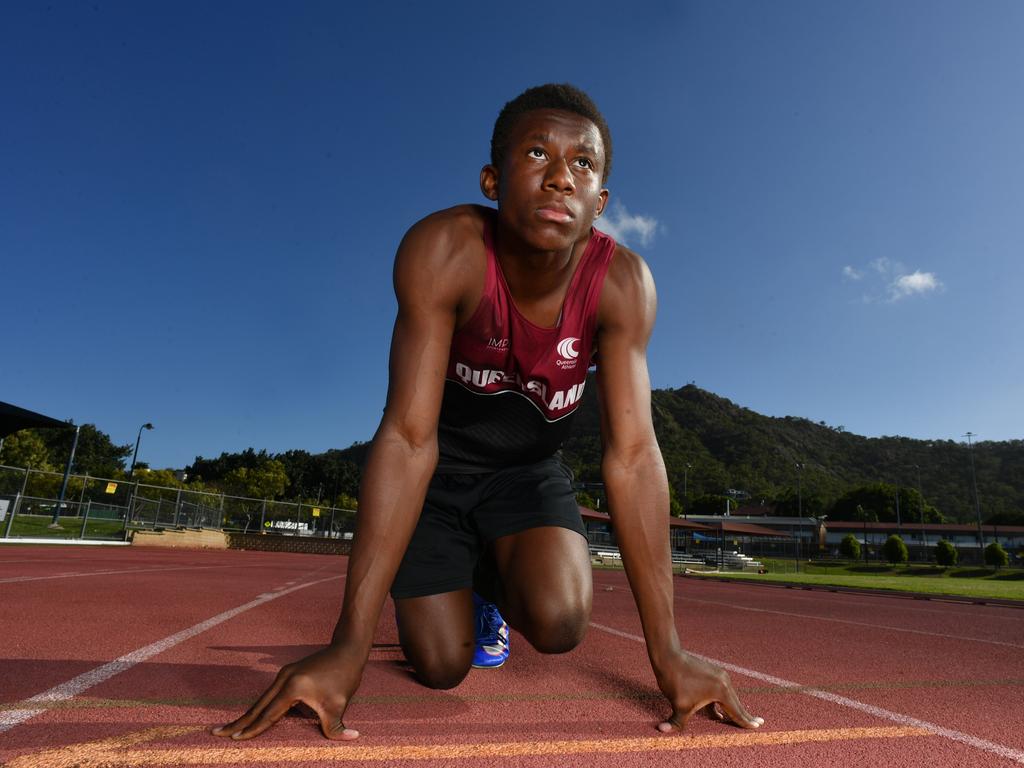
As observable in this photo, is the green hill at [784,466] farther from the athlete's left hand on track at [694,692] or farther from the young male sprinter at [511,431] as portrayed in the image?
the athlete's left hand on track at [694,692]

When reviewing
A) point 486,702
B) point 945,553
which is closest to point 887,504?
point 945,553

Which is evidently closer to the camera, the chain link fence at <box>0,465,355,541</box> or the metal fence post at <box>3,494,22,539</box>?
the metal fence post at <box>3,494,22,539</box>

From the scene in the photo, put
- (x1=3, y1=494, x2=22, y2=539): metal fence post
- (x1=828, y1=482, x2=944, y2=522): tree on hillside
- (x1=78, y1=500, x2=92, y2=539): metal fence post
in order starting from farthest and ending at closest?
(x1=828, y1=482, x2=944, y2=522): tree on hillside
(x1=78, y1=500, x2=92, y2=539): metal fence post
(x1=3, y1=494, x2=22, y2=539): metal fence post

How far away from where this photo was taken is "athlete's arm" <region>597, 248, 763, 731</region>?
71.8 inches

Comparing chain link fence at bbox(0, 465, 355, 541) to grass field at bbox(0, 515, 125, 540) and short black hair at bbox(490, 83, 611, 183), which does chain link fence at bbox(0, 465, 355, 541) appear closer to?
grass field at bbox(0, 515, 125, 540)

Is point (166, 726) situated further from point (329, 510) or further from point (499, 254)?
point (329, 510)

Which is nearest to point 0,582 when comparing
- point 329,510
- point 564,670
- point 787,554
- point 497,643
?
point 497,643

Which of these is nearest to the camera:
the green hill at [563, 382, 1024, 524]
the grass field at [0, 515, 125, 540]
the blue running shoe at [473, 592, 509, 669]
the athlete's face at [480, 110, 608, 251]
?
the athlete's face at [480, 110, 608, 251]

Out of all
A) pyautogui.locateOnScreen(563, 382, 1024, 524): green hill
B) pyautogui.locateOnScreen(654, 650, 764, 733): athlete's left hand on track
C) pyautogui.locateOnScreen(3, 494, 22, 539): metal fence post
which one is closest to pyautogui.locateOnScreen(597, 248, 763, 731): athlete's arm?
pyautogui.locateOnScreen(654, 650, 764, 733): athlete's left hand on track

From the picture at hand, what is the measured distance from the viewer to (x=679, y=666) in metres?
1.84

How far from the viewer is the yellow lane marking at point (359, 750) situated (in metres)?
1.41

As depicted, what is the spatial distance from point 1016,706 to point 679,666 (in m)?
1.45

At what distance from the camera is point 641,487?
6.97 ft

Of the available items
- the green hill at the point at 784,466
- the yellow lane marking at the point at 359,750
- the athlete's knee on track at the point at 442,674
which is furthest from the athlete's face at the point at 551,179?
the green hill at the point at 784,466
